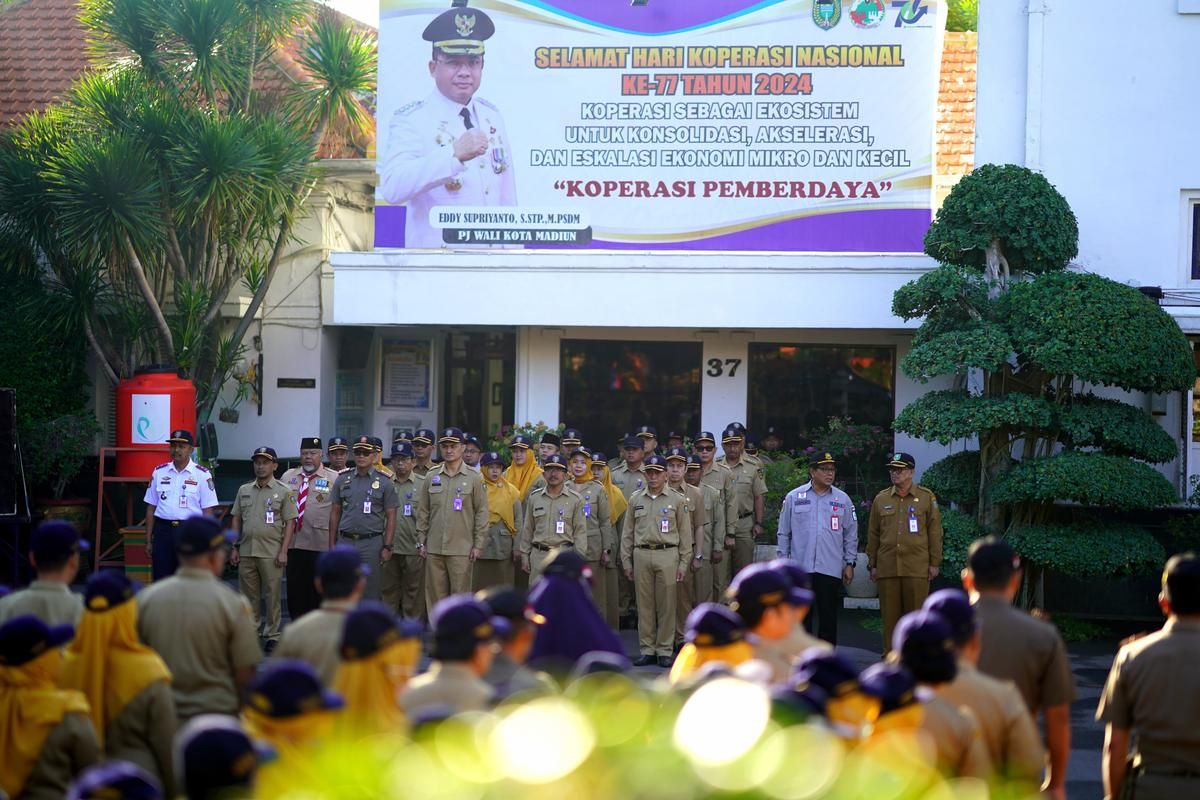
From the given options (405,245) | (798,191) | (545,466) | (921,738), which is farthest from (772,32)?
(921,738)

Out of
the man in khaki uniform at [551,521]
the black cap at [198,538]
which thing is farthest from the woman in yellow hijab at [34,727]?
the man in khaki uniform at [551,521]

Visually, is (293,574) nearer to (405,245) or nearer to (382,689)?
(405,245)

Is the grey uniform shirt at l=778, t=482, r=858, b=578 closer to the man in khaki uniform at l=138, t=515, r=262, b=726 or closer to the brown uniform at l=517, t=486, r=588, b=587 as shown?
the brown uniform at l=517, t=486, r=588, b=587

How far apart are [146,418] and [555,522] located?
589cm

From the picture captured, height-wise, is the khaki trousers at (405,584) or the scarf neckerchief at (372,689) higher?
the scarf neckerchief at (372,689)

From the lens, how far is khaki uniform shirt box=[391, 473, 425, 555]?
13.2 m

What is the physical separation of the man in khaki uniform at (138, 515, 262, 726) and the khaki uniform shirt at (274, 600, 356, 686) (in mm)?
510

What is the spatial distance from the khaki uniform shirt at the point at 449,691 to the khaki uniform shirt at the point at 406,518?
324 inches

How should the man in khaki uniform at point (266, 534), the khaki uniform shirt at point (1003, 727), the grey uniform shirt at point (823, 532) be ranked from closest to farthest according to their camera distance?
the khaki uniform shirt at point (1003, 727), the grey uniform shirt at point (823, 532), the man in khaki uniform at point (266, 534)

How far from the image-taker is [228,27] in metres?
16.9

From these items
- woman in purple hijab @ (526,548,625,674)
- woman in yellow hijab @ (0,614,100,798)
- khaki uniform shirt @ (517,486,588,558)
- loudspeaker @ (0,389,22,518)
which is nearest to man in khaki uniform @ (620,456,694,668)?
khaki uniform shirt @ (517,486,588,558)

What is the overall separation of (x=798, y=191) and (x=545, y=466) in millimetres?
5361

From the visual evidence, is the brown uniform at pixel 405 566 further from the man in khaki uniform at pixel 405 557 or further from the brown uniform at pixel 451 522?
the brown uniform at pixel 451 522

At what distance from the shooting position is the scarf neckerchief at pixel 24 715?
16.9 feet
